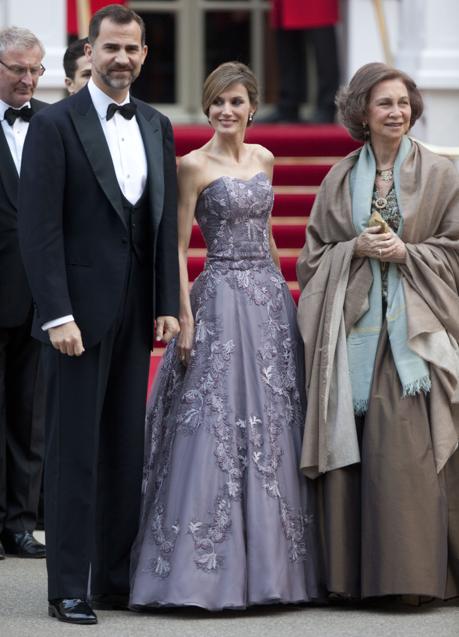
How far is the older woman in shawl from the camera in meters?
5.67

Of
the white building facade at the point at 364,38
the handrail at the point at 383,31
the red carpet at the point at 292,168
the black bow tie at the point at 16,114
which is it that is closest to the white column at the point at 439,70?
the white building facade at the point at 364,38

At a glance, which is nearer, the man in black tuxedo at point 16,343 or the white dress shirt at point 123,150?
the white dress shirt at point 123,150

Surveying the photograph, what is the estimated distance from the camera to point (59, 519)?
216 inches

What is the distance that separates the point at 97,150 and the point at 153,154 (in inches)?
8.6

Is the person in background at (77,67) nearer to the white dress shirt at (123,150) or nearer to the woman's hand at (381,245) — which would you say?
the white dress shirt at (123,150)

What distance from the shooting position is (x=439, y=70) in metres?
9.98

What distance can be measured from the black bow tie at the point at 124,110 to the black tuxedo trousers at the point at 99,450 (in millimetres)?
465

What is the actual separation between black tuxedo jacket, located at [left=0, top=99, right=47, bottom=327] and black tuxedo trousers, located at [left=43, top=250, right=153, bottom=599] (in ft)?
3.75

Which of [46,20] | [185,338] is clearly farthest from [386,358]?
[46,20]

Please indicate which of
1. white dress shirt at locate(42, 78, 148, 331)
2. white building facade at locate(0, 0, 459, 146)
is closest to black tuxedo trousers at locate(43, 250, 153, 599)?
white dress shirt at locate(42, 78, 148, 331)

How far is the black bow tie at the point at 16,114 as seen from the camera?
6699 mm

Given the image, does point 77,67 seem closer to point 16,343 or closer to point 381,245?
point 16,343

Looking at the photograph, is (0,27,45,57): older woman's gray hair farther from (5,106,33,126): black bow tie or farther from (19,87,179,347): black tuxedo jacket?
(19,87,179,347): black tuxedo jacket

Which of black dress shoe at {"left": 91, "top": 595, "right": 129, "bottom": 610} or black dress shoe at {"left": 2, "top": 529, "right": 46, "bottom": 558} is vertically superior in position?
black dress shoe at {"left": 2, "top": 529, "right": 46, "bottom": 558}
